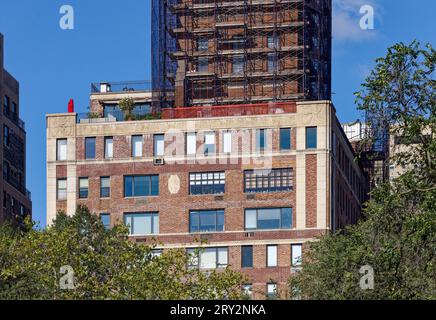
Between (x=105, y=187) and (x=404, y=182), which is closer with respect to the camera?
(x=404, y=182)

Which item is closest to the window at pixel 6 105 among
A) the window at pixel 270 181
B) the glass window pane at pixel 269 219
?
the window at pixel 270 181

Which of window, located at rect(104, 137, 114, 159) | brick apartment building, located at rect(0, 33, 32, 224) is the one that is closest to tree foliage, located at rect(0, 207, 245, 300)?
window, located at rect(104, 137, 114, 159)

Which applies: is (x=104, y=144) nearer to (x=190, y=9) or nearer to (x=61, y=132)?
(x=61, y=132)

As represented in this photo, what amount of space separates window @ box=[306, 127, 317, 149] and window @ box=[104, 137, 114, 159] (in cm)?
1612

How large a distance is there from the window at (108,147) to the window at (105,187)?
6.36ft

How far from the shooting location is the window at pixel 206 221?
140m

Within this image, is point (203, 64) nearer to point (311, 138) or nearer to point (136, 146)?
point (136, 146)

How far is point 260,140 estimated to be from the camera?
141125mm

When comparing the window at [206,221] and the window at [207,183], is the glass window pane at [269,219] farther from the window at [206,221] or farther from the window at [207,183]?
the window at [207,183]

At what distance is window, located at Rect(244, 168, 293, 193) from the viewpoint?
13925 centimetres

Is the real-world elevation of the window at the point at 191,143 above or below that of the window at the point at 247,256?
above

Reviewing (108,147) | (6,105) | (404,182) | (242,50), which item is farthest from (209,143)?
(404,182)

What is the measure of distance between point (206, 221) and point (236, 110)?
9.89 meters
